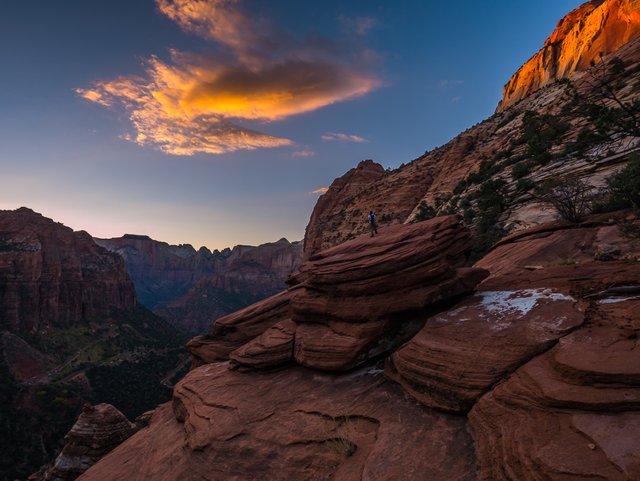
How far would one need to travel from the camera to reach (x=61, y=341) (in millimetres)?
91562

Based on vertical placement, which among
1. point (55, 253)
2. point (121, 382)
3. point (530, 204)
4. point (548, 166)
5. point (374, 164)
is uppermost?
point (374, 164)

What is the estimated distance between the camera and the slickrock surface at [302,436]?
5.96m

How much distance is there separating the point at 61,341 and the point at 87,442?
95766 millimetres

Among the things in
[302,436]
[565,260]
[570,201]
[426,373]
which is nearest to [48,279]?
[302,436]

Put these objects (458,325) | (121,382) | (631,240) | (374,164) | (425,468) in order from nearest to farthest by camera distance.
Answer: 1. (425,468)
2. (458,325)
3. (631,240)
4. (121,382)
5. (374,164)

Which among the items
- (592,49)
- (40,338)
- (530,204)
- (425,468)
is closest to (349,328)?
(425,468)

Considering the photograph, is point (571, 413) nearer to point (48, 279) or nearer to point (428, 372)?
point (428, 372)

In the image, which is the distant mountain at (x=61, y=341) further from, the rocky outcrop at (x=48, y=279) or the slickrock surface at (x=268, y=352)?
the slickrock surface at (x=268, y=352)

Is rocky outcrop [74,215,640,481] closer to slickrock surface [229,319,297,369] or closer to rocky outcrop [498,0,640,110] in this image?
slickrock surface [229,319,297,369]

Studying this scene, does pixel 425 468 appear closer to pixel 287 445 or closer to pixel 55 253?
pixel 287 445

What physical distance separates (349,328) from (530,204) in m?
20.7

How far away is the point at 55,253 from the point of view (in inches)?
4712

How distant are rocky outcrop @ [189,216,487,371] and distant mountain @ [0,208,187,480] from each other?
5201 centimetres

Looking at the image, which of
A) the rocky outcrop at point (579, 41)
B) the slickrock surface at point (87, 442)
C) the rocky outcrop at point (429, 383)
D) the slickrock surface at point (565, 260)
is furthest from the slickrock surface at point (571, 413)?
the rocky outcrop at point (579, 41)
